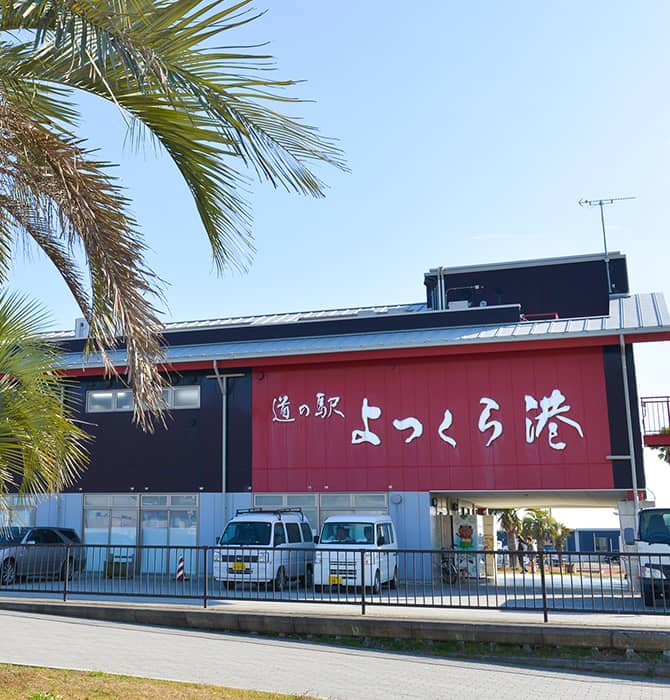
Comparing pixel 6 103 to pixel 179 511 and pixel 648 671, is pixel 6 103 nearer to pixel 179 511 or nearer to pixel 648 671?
pixel 648 671

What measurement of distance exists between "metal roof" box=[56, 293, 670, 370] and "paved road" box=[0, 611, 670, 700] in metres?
10.9

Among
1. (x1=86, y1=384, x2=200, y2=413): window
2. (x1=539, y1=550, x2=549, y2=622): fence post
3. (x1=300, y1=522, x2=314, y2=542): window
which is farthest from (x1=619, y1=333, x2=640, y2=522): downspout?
(x1=86, y1=384, x2=200, y2=413): window

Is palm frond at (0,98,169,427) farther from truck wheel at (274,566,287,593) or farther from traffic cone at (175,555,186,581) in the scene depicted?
traffic cone at (175,555,186,581)

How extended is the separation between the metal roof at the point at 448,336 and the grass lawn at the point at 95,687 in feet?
44.2

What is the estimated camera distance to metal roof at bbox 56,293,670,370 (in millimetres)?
22391

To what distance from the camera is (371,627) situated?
1278cm

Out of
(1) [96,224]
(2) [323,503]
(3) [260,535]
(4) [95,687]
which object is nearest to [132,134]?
(1) [96,224]

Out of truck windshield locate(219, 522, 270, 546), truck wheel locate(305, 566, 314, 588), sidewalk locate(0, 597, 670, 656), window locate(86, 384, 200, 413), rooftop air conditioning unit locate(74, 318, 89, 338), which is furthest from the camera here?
rooftop air conditioning unit locate(74, 318, 89, 338)

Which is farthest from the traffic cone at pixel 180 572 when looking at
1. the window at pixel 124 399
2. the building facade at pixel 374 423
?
the window at pixel 124 399

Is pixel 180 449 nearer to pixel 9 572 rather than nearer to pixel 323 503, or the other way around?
pixel 323 503

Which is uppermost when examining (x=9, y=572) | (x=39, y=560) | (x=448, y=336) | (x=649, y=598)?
(x=448, y=336)

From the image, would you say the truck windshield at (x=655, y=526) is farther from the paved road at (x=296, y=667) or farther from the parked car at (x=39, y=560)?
the parked car at (x=39, y=560)

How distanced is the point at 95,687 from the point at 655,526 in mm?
13437

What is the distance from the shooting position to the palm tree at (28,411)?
23.7 feet
